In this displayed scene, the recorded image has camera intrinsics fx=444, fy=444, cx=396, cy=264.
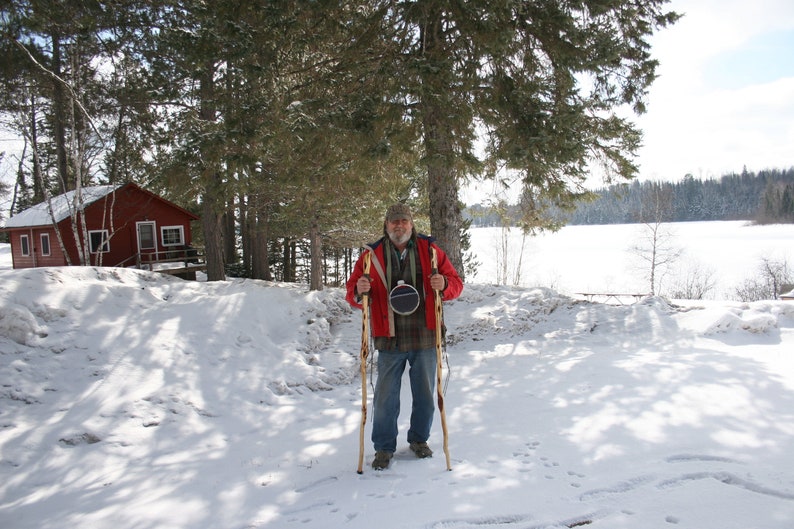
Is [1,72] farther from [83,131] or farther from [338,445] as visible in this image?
[338,445]

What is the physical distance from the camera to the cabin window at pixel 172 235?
74.9 ft

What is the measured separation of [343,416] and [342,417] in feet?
0.11

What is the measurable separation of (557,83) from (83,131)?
11.8 m

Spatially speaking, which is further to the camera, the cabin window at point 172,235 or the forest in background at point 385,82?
the cabin window at point 172,235

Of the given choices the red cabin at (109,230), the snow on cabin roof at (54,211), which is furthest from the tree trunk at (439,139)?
the red cabin at (109,230)

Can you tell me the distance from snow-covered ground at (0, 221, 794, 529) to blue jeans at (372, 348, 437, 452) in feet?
0.84

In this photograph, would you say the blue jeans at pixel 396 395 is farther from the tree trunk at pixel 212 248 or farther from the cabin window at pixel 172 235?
the cabin window at pixel 172 235

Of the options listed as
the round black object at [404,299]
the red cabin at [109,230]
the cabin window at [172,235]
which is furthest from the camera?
the cabin window at [172,235]

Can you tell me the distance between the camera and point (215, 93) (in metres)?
8.83

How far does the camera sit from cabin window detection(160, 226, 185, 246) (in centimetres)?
2283

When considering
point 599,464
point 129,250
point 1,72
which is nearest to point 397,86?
point 599,464

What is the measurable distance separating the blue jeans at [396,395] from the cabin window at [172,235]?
22.5m

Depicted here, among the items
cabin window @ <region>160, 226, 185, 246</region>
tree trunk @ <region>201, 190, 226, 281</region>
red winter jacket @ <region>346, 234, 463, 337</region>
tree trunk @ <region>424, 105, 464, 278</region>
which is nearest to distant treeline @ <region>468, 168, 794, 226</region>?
cabin window @ <region>160, 226, 185, 246</region>

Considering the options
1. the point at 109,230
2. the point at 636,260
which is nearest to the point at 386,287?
the point at 109,230
